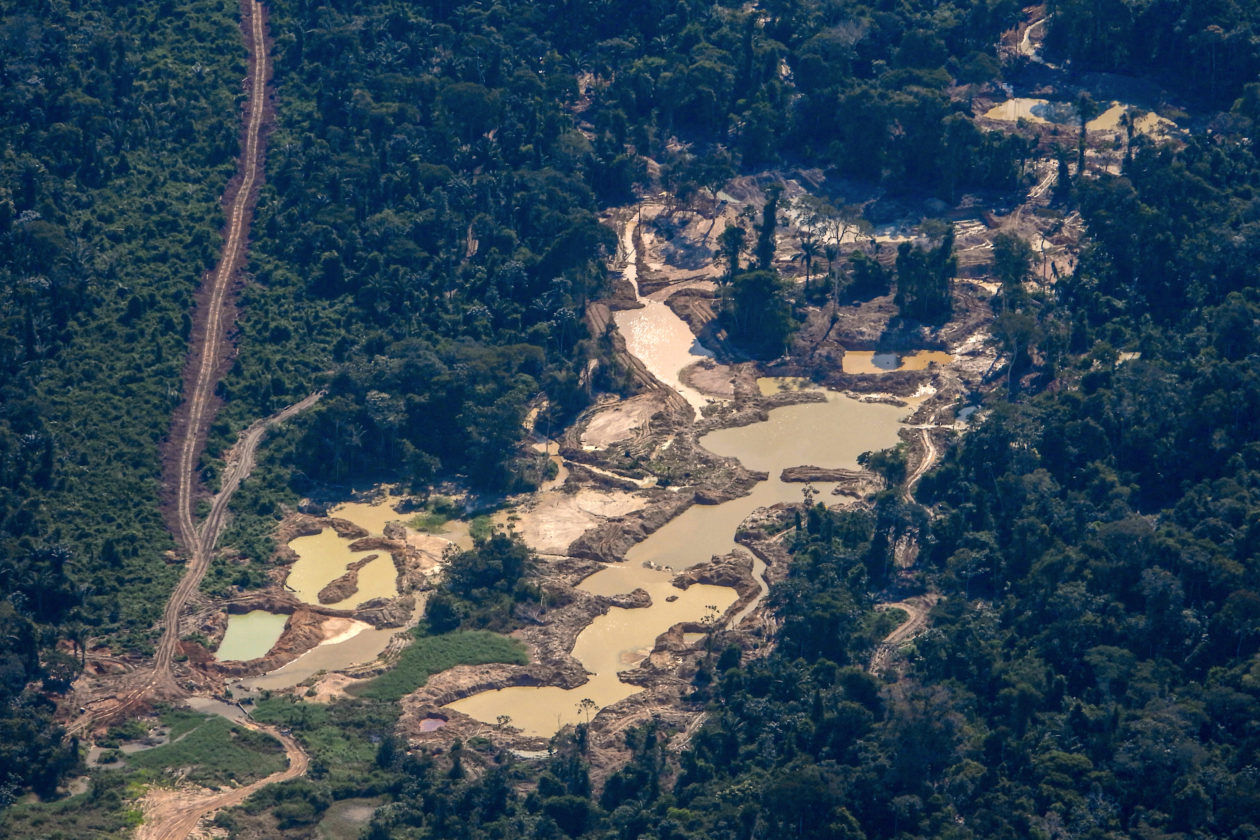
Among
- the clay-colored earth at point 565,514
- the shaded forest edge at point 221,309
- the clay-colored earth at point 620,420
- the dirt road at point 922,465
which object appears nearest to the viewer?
the clay-colored earth at point 565,514

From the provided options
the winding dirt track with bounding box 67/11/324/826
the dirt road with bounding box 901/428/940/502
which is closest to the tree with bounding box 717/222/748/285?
the dirt road with bounding box 901/428/940/502

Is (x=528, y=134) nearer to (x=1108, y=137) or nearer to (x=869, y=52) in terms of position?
(x=869, y=52)

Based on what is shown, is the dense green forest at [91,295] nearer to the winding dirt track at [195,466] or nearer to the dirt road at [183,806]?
the winding dirt track at [195,466]

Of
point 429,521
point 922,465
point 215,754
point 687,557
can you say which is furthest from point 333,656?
point 922,465

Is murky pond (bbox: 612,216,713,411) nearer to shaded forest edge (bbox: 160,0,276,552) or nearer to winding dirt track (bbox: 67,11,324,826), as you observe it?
winding dirt track (bbox: 67,11,324,826)

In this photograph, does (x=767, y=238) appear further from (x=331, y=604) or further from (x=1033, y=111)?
(x=331, y=604)

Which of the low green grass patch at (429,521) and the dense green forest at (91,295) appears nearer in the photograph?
the dense green forest at (91,295)

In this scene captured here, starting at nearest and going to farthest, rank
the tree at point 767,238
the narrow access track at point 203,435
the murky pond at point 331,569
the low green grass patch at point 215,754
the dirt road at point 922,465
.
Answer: the low green grass patch at point 215,754
the narrow access track at point 203,435
the murky pond at point 331,569
the dirt road at point 922,465
the tree at point 767,238

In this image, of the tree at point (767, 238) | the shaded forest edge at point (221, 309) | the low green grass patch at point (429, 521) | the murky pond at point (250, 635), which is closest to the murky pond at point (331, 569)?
the murky pond at point (250, 635)
